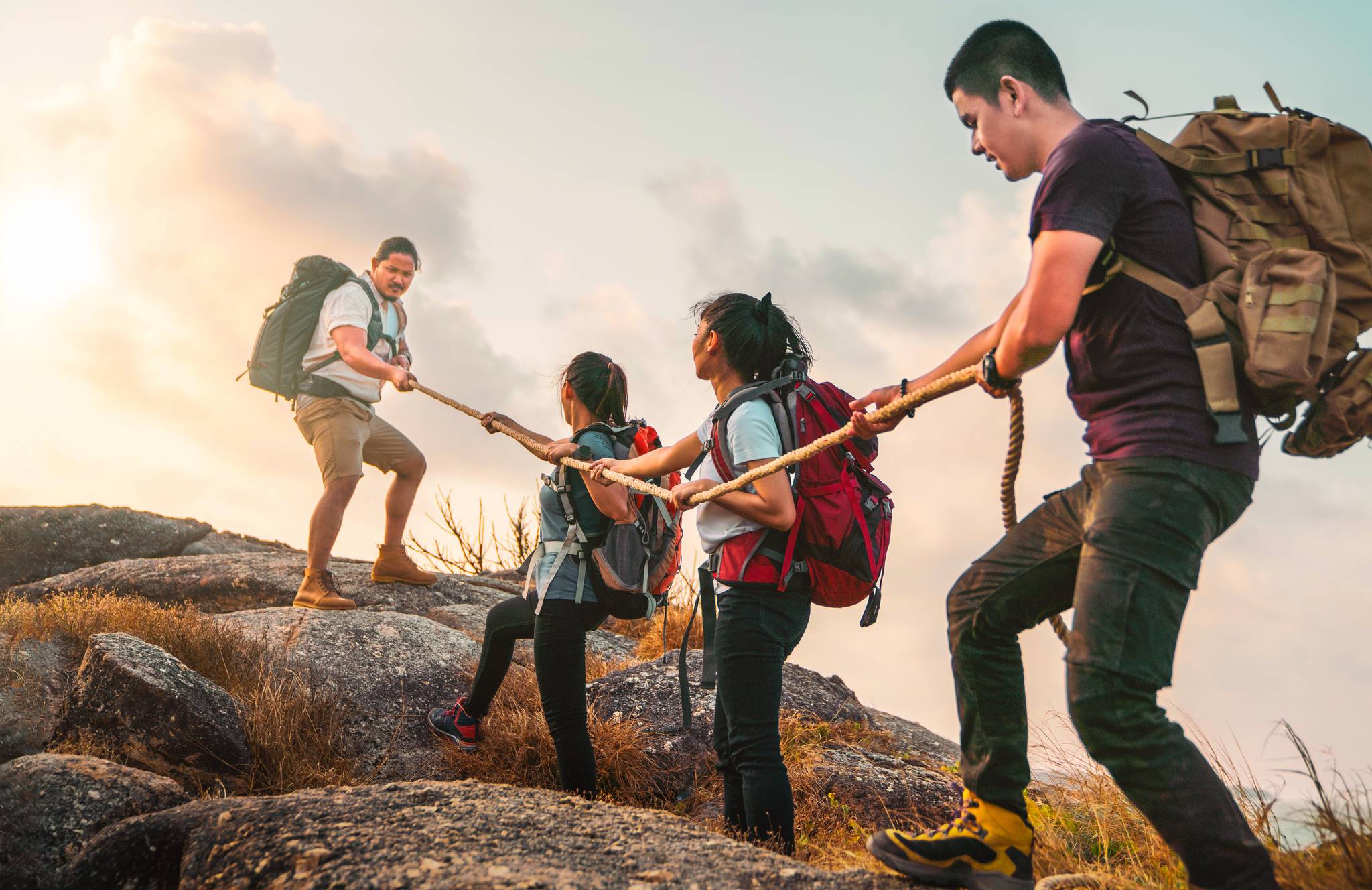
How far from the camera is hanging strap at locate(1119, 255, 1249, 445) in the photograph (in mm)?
2268

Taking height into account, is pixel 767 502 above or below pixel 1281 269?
below

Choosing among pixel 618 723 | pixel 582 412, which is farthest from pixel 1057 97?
pixel 618 723

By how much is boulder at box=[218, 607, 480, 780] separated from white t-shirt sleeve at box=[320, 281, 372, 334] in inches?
97.7

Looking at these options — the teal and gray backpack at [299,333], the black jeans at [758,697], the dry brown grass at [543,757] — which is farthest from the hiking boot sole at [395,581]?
the black jeans at [758,697]

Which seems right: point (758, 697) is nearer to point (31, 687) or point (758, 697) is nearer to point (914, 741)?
point (914, 741)

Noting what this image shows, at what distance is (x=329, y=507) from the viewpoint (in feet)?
26.9

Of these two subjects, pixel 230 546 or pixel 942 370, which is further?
pixel 230 546

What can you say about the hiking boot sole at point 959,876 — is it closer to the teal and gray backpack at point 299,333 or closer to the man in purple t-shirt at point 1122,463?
the man in purple t-shirt at point 1122,463

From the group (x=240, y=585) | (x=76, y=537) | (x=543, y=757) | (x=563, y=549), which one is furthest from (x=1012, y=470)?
(x=76, y=537)

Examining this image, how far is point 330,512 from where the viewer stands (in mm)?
8211

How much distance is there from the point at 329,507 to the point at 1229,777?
6.81m

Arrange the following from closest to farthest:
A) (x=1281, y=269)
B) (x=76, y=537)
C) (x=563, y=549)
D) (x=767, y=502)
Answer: (x=1281, y=269)
(x=767, y=502)
(x=563, y=549)
(x=76, y=537)

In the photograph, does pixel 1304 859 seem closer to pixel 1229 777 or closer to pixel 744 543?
pixel 1229 777

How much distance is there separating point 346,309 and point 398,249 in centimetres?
86
